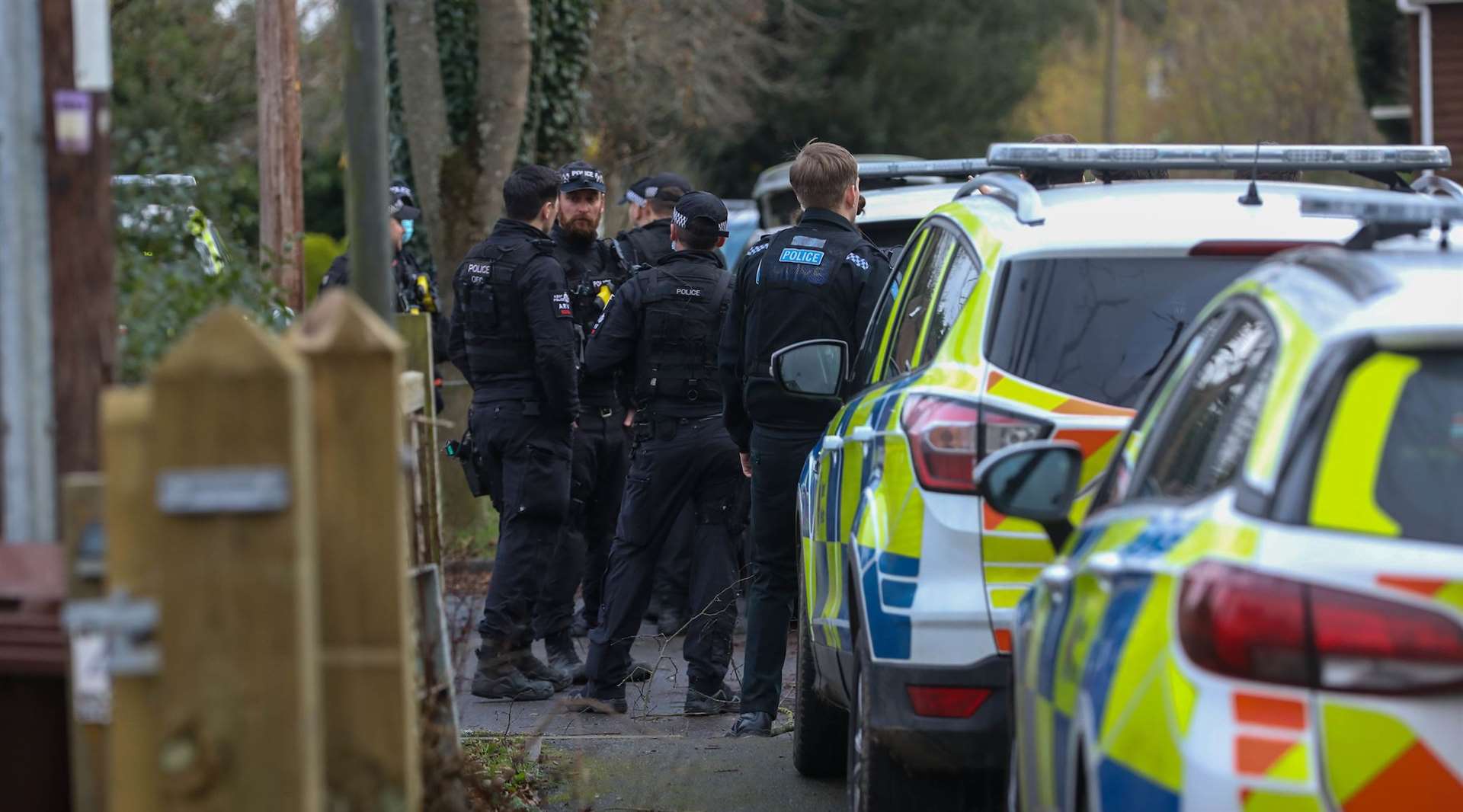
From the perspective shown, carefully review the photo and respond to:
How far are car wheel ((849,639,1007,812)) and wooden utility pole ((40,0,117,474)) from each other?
6.68 ft

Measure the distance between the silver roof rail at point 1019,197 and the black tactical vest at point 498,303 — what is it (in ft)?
10.6

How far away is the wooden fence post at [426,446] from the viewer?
4863 millimetres

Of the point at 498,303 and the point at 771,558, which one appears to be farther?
the point at 498,303

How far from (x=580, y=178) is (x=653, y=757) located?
325cm

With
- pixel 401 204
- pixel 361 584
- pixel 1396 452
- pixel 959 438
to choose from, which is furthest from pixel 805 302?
pixel 401 204

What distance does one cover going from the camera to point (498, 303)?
841 cm

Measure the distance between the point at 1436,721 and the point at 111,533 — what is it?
72.4 inches

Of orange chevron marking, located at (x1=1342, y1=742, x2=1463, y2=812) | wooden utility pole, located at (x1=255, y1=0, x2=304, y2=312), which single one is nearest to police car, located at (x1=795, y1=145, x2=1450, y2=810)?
orange chevron marking, located at (x1=1342, y1=742, x2=1463, y2=812)

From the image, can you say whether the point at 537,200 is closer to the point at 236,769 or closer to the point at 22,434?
the point at 22,434

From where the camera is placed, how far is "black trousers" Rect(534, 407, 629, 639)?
8.90 metres

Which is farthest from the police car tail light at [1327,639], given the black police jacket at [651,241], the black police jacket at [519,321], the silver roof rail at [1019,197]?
the black police jacket at [651,241]

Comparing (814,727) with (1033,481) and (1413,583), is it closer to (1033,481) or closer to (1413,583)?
(1033,481)

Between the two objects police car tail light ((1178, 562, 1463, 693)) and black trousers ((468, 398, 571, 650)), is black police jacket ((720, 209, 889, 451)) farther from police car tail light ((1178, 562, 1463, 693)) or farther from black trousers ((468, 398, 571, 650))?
police car tail light ((1178, 562, 1463, 693))

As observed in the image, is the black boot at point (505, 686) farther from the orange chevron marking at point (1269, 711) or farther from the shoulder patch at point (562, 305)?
the orange chevron marking at point (1269, 711)
